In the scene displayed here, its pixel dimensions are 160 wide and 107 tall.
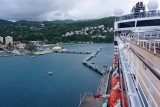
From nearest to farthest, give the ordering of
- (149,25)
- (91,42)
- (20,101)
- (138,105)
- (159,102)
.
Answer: (138,105), (159,102), (149,25), (20,101), (91,42)

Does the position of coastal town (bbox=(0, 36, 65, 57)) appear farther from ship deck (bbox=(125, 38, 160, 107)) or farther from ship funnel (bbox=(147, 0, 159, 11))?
ship deck (bbox=(125, 38, 160, 107))

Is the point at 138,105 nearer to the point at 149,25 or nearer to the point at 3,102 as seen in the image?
the point at 149,25

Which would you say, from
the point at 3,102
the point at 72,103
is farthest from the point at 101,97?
the point at 3,102

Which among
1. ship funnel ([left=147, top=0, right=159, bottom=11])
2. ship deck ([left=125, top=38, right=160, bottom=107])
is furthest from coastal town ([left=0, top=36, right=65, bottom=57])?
ship deck ([left=125, top=38, right=160, bottom=107])

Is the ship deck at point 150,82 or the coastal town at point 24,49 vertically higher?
the ship deck at point 150,82

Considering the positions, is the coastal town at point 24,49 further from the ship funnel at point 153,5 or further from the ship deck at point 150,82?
the ship deck at point 150,82

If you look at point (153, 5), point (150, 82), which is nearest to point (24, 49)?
point (153, 5)

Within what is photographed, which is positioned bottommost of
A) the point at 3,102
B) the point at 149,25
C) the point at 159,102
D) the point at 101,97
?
the point at 3,102

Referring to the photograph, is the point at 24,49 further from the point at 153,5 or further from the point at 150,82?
the point at 150,82

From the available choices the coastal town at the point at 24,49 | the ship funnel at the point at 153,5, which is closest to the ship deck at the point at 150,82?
the ship funnel at the point at 153,5

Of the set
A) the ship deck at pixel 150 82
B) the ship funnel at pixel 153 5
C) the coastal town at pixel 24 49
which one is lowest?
the coastal town at pixel 24 49

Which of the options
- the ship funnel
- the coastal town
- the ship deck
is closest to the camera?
the ship deck
